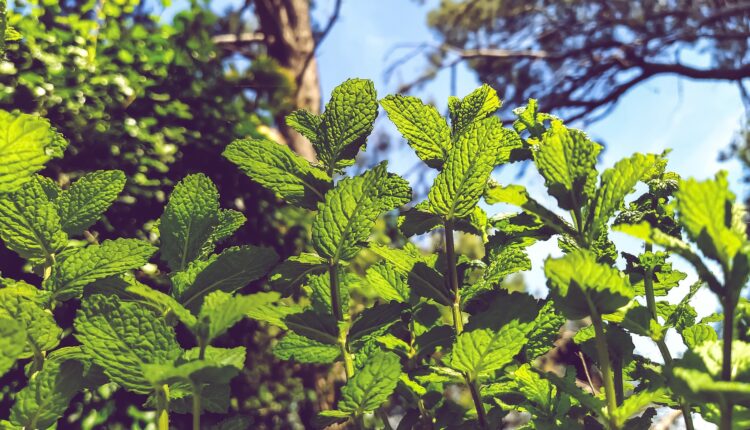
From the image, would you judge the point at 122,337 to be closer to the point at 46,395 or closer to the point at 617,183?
the point at 46,395

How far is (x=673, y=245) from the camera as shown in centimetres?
36

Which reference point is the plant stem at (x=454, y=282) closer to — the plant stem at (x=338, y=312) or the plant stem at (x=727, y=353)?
the plant stem at (x=338, y=312)

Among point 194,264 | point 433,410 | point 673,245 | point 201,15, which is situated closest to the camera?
point 673,245

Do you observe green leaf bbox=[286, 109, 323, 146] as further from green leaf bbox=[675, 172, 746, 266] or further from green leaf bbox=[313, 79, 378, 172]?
green leaf bbox=[675, 172, 746, 266]

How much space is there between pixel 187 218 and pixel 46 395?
183 mm

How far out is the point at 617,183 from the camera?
474mm

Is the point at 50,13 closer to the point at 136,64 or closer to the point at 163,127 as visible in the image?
the point at 136,64

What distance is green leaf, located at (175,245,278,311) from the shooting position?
498 mm

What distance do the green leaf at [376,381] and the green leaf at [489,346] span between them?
2.1 inches

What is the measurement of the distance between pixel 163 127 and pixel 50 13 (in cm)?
78

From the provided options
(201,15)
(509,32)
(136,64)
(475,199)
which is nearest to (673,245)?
(475,199)

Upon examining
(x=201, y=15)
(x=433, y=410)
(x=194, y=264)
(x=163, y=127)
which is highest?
(x=201, y=15)

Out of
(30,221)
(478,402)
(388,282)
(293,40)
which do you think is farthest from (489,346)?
(293,40)

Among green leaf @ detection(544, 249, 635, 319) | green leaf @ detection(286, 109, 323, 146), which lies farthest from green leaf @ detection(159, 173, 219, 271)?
green leaf @ detection(544, 249, 635, 319)
